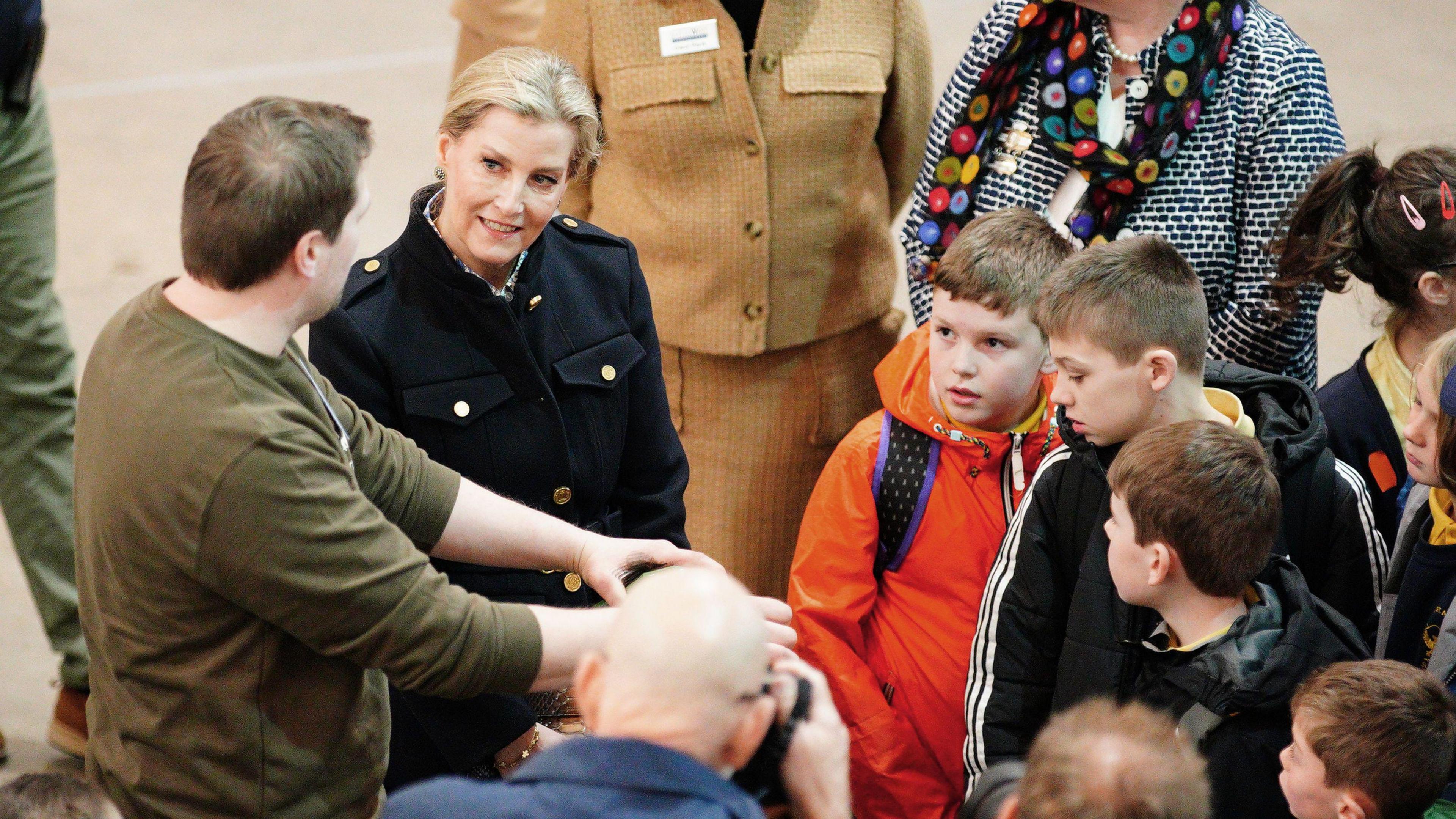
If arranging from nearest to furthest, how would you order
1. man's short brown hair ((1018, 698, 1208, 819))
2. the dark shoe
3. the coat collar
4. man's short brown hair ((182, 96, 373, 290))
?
1. the coat collar
2. man's short brown hair ((1018, 698, 1208, 819))
3. man's short brown hair ((182, 96, 373, 290))
4. the dark shoe

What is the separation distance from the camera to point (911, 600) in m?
2.65

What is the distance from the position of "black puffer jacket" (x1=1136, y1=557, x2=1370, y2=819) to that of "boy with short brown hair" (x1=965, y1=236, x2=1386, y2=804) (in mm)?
217

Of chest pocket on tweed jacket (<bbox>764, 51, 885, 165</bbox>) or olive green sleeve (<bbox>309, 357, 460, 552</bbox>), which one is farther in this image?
chest pocket on tweed jacket (<bbox>764, 51, 885, 165</bbox>)

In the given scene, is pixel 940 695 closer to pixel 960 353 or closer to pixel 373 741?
pixel 960 353

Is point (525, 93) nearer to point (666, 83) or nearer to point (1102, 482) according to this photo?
point (666, 83)

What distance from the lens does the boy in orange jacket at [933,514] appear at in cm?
254

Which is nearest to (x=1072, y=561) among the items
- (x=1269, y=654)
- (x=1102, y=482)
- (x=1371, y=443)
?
(x=1102, y=482)

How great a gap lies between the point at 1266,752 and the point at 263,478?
141 cm

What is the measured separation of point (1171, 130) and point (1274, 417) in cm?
66


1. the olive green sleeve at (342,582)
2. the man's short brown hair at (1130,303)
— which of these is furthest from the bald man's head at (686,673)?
the man's short brown hair at (1130,303)

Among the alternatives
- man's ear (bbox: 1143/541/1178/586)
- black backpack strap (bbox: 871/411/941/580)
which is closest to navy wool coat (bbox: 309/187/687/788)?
black backpack strap (bbox: 871/411/941/580)

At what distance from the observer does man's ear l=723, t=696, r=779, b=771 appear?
4.36 feet

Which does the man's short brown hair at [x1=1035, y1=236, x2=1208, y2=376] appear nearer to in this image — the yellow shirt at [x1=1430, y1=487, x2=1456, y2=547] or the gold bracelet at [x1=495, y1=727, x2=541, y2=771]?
the yellow shirt at [x1=1430, y1=487, x2=1456, y2=547]

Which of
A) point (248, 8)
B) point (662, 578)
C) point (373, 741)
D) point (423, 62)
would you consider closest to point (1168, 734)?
point (662, 578)
